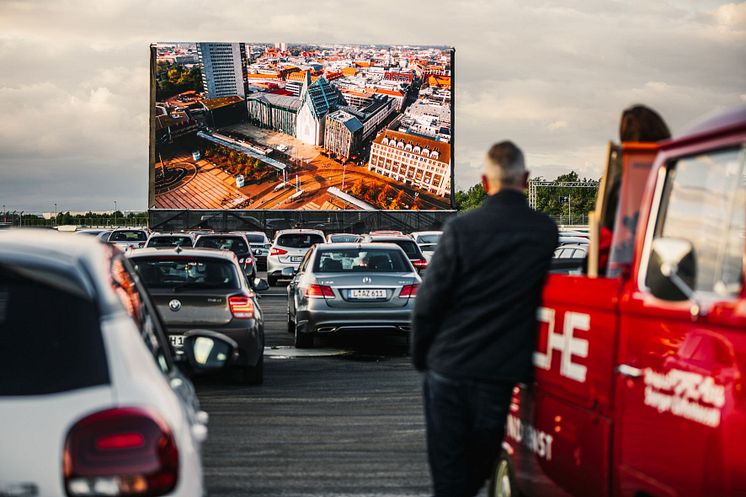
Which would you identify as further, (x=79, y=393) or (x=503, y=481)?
(x=503, y=481)

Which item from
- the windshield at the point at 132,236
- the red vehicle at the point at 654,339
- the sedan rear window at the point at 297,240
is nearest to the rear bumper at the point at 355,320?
the red vehicle at the point at 654,339

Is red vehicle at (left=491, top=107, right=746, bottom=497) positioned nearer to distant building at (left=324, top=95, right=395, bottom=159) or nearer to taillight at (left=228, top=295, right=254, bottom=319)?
A: taillight at (left=228, top=295, right=254, bottom=319)

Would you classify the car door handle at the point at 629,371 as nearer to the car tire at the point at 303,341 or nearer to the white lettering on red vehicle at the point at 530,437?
the white lettering on red vehicle at the point at 530,437

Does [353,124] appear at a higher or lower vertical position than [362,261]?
higher

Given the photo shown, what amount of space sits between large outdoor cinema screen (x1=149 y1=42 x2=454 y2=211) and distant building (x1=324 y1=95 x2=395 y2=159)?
0.06 m

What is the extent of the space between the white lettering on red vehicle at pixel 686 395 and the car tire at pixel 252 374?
8909mm

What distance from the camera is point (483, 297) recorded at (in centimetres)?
493

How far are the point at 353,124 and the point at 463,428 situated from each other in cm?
6828

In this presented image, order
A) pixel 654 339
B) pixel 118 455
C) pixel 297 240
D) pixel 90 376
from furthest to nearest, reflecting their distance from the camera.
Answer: pixel 297 240
pixel 654 339
pixel 90 376
pixel 118 455

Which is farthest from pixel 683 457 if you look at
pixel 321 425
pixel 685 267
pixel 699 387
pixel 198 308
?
pixel 198 308

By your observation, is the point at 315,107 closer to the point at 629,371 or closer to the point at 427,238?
the point at 427,238

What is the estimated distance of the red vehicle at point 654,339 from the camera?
354 cm

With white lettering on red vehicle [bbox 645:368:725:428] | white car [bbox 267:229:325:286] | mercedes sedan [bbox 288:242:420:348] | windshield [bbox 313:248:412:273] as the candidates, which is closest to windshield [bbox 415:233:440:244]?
white car [bbox 267:229:325:286]

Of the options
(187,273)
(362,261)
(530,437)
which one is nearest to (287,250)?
(362,261)
